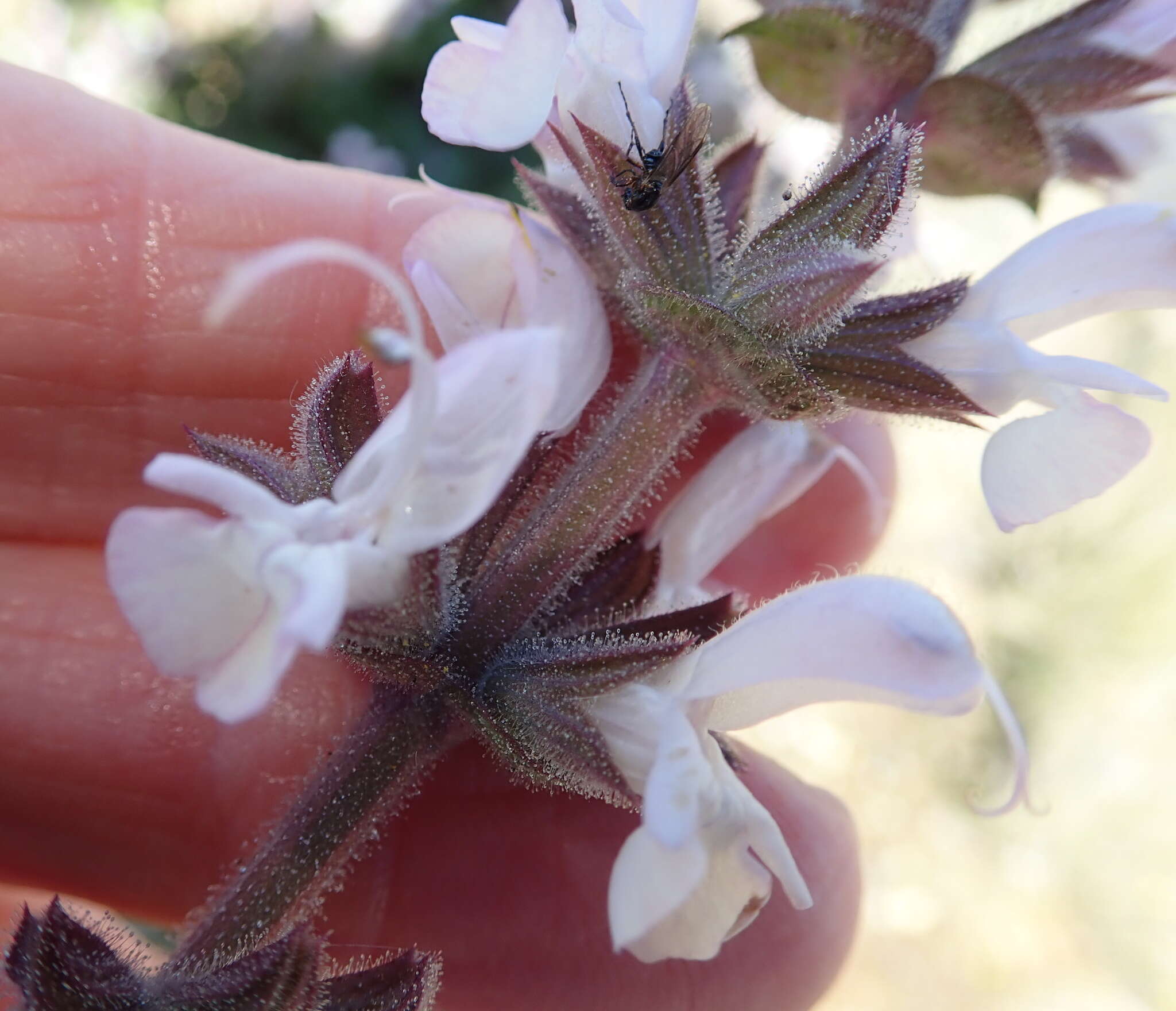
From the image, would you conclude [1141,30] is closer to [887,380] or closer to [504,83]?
[887,380]

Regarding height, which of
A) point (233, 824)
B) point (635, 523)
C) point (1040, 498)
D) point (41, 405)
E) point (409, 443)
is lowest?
point (233, 824)

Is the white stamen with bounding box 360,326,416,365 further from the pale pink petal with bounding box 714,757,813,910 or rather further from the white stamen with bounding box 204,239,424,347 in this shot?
the pale pink petal with bounding box 714,757,813,910

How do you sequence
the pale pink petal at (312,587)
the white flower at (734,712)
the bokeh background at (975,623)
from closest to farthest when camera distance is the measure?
the pale pink petal at (312,587) → the white flower at (734,712) → the bokeh background at (975,623)

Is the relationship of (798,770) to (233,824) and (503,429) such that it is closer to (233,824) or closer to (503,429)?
(233,824)

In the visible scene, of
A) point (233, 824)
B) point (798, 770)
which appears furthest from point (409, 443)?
point (798, 770)

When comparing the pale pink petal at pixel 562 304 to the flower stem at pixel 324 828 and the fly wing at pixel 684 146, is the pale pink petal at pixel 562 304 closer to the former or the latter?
the fly wing at pixel 684 146

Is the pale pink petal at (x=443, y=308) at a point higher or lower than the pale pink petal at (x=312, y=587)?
lower

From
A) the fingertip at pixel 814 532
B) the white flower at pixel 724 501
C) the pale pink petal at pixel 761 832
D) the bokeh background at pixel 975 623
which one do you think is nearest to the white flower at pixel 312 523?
the pale pink petal at pixel 761 832
